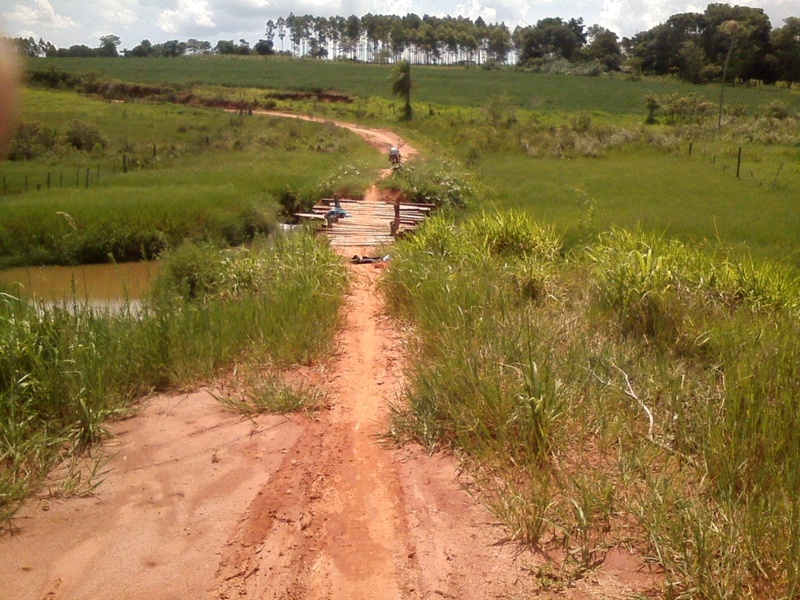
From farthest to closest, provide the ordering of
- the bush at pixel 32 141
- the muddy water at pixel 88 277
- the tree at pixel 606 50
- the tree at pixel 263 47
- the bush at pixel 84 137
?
the tree at pixel 263 47 → the tree at pixel 606 50 → the bush at pixel 84 137 → the bush at pixel 32 141 → the muddy water at pixel 88 277

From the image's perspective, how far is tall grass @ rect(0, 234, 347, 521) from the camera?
4375 mm

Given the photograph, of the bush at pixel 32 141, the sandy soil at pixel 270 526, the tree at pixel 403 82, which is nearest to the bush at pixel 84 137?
the bush at pixel 32 141

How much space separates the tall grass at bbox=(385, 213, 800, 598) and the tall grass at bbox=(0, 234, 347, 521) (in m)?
1.11

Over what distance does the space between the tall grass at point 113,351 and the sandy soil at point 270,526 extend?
29cm

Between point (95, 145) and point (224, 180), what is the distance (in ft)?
31.5

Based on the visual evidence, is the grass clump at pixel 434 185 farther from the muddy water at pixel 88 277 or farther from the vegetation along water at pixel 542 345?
the muddy water at pixel 88 277

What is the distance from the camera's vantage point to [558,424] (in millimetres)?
4000

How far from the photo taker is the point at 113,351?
5.25 m

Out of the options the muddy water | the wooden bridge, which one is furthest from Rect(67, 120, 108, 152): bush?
the wooden bridge

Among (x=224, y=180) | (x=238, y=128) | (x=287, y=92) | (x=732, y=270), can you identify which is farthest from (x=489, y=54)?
(x=732, y=270)

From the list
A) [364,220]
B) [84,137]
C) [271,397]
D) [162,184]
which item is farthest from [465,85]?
[271,397]

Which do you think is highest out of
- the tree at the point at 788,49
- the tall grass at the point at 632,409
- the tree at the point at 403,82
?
the tree at the point at 788,49

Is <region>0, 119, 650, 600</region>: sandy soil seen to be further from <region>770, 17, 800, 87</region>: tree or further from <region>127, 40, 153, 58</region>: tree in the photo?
<region>127, 40, 153, 58</region>: tree

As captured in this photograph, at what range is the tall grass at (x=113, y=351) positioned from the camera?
4375 mm
